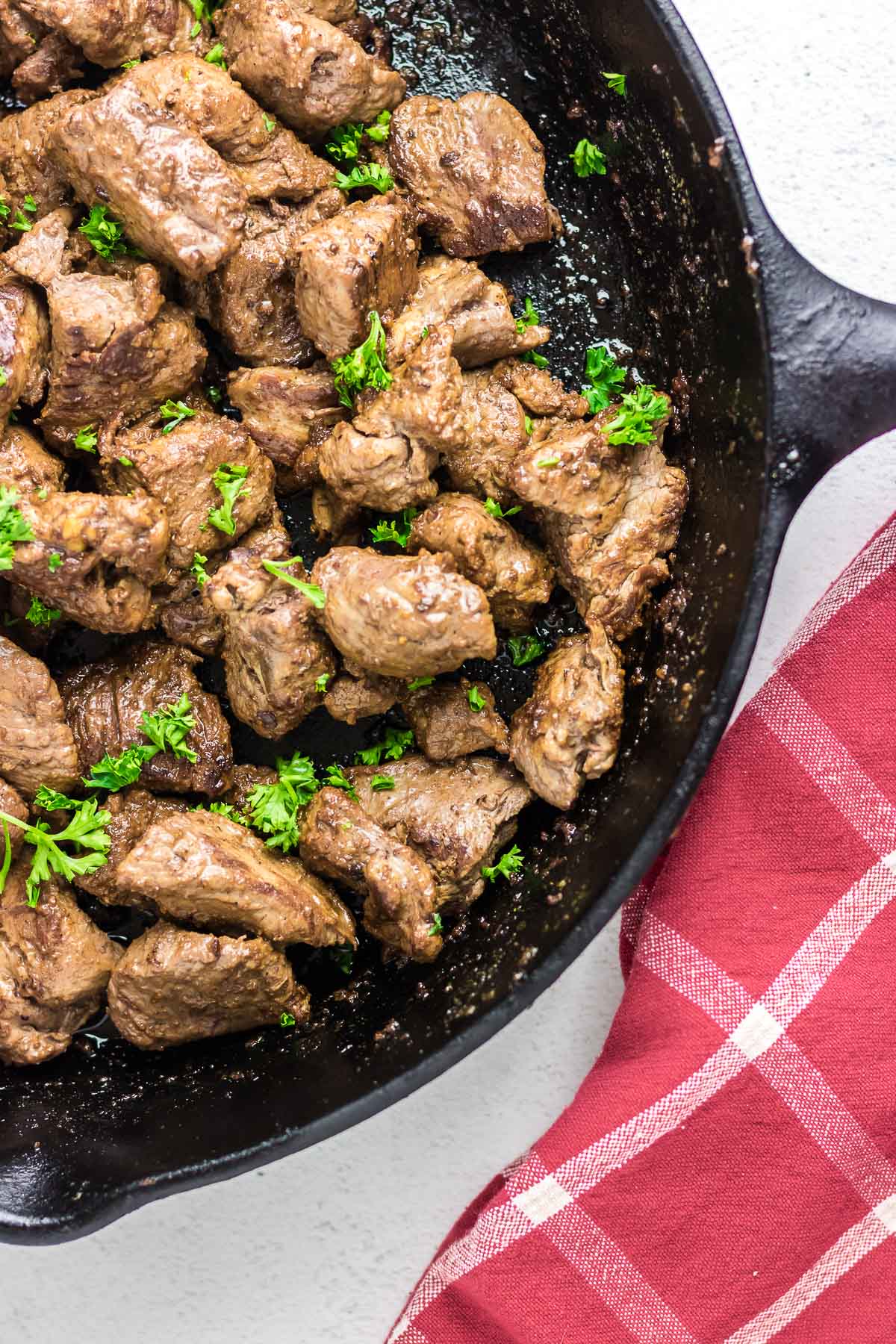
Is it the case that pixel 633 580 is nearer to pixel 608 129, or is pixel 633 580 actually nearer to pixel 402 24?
pixel 608 129

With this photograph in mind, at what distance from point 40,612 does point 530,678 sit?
52.6 inches

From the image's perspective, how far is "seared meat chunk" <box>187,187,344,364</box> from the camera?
309 centimetres

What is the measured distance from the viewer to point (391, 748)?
3.25 meters

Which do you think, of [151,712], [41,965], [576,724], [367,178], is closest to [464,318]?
[367,178]

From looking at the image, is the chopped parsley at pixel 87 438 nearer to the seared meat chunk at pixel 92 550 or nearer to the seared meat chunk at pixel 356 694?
the seared meat chunk at pixel 92 550

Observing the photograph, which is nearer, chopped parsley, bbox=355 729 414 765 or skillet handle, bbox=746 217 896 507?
skillet handle, bbox=746 217 896 507

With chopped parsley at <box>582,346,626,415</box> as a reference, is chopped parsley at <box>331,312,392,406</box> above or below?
below

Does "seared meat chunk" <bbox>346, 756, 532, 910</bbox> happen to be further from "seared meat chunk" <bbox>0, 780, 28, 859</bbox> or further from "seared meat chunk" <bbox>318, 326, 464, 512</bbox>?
"seared meat chunk" <bbox>0, 780, 28, 859</bbox>

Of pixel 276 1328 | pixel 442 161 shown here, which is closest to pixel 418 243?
pixel 442 161

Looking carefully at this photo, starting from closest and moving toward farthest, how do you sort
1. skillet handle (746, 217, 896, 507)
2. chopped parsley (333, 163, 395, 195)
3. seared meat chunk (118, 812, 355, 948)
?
skillet handle (746, 217, 896, 507)
seared meat chunk (118, 812, 355, 948)
chopped parsley (333, 163, 395, 195)

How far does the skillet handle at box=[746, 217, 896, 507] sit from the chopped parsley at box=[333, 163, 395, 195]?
1054mm

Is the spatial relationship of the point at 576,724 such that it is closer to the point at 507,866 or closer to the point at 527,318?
the point at 507,866

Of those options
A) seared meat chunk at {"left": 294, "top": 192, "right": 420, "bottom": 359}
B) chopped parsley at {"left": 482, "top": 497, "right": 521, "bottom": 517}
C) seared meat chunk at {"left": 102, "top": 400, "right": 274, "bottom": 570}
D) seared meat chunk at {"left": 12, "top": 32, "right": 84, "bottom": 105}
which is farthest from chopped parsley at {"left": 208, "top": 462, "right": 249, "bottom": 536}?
seared meat chunk at {"left": 12, "top": 32, "right": 84, "bottom": 105}

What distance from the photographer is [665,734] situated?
9.44 feet
